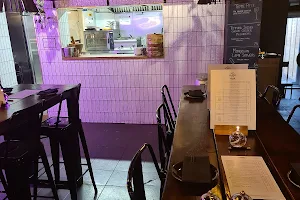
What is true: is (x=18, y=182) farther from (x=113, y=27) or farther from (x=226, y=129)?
(x=113, y=27)

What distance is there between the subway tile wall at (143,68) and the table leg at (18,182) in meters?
2.68

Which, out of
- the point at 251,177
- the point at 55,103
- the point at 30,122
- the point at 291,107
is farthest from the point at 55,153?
the point at 291,107

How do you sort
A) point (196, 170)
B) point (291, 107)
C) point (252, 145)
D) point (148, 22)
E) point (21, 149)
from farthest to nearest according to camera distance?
point (148, 22) → point (291, 107) → point (21, 149) → point (252, 145) → point (196, 170)

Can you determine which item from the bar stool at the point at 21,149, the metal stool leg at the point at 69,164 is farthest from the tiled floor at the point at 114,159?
the bar stool at the point at 21,149

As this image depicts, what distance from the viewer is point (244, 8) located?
153 inches

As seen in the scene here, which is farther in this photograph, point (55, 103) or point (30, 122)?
point (55, 103)

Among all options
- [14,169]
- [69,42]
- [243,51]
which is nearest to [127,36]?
[69,42]

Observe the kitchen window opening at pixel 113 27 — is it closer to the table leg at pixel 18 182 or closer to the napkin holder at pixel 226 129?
the table leg at pixel 18 182

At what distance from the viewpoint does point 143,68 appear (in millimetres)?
4465

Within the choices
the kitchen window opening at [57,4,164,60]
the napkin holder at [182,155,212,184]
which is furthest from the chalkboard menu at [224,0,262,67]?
the napkin holder at [182,155,212,184]

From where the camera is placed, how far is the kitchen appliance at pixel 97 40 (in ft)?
19.3

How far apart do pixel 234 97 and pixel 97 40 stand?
4.74m

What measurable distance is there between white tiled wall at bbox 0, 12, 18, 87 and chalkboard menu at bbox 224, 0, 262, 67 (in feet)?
12.0

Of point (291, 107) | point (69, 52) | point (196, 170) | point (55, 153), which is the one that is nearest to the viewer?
point (196, 170)
